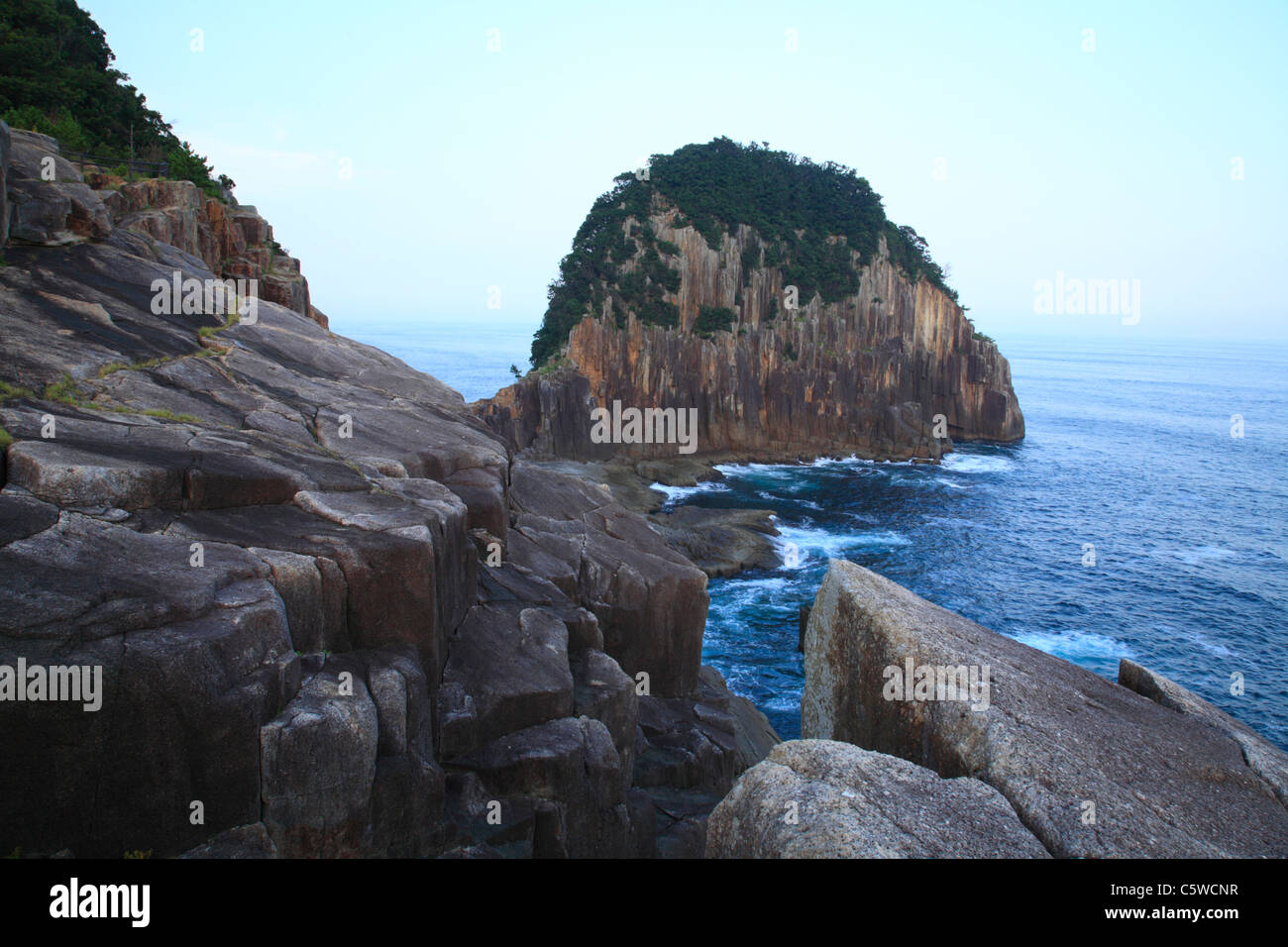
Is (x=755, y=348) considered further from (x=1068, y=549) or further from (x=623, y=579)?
(x=623, y=579)

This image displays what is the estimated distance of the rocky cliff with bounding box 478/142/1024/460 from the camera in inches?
3059

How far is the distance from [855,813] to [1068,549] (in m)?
51.0

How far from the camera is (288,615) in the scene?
38.3 ft

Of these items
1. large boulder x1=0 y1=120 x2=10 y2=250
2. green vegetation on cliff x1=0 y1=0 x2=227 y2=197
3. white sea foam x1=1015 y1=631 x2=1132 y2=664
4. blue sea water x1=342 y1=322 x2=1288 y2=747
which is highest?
green vegetation on cliff x1=0 y1=0 x2=227 y2=197

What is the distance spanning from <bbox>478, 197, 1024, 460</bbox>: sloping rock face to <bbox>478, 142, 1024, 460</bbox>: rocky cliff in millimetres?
142

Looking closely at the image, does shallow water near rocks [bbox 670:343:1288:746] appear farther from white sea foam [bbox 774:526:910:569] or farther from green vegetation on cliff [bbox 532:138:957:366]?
green vegetation on cliff [bbox 532:138:957:366]

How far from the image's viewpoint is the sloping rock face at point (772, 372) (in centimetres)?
7469

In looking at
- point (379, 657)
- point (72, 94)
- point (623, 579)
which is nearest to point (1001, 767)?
point (379, 657)

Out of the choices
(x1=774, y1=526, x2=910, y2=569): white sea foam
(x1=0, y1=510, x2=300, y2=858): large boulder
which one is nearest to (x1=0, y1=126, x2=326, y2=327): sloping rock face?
(x1=0, y1=510, x2=300, y2=858): large boulder

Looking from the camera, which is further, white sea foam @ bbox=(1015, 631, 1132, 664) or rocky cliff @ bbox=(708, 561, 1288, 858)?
white sea foam @ bbox=(1015, 631, 1132, 664)

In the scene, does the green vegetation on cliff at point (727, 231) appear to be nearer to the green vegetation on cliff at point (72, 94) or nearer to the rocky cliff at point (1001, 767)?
the green vegetation on cliff at point (72, 94)

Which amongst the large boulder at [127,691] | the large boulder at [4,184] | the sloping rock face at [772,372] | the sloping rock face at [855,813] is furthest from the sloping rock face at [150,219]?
the sloping rock face at [772,372]

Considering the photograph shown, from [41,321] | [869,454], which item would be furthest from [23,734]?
[869,454]

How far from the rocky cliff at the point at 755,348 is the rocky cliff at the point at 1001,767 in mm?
59090
